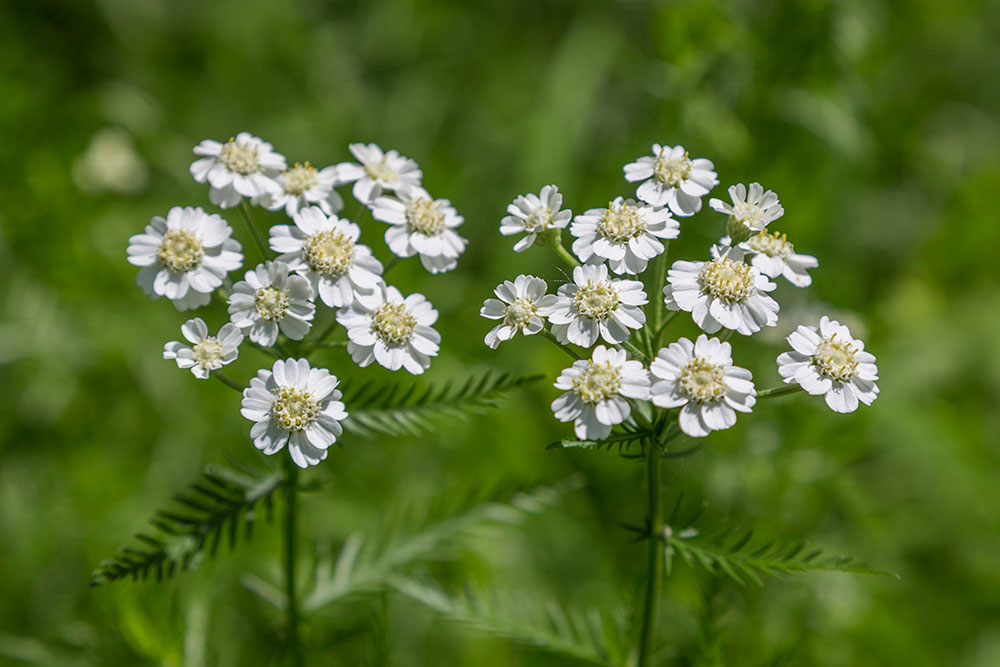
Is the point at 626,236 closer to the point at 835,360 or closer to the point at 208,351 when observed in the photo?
the point at 835,360

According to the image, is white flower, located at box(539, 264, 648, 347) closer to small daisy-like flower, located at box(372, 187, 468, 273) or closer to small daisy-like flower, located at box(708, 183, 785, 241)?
small daisy-like flower, located at box(708, 183, 785, 241)

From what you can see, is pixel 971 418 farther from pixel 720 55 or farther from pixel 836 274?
pixel 720 55

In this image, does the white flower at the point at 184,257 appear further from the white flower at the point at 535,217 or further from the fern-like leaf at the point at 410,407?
the white flower at the point at 535,217

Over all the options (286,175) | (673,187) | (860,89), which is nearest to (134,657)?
(286,175)

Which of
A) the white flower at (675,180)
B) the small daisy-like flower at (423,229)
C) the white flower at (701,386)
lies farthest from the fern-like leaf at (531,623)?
the white flower at (675,180)

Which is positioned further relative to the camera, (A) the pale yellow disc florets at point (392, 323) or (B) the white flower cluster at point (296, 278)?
(A) the pale yellow disc florets at point (392, 323)

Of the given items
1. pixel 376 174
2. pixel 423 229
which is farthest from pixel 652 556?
pixel 376 174

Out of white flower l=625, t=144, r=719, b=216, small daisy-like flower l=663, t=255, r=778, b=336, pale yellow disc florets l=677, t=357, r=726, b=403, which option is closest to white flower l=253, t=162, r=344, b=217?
white flower l=625, t=144, r=719, b=216
